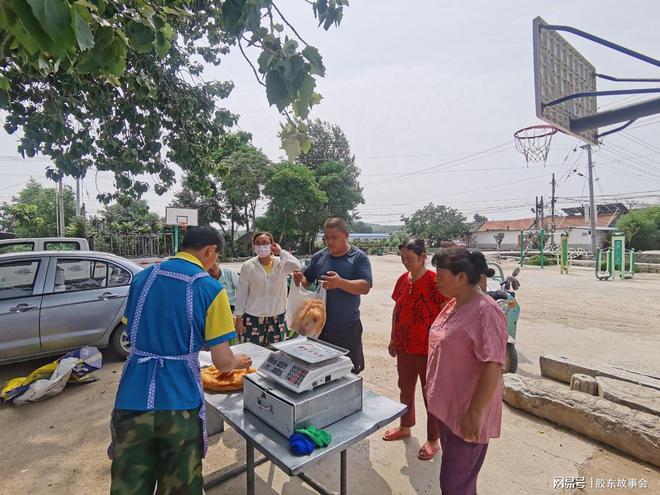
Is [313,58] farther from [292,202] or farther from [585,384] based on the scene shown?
[292,202]

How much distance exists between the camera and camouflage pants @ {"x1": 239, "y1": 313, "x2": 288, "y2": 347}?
3.62 meters

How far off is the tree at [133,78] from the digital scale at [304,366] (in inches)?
49.7

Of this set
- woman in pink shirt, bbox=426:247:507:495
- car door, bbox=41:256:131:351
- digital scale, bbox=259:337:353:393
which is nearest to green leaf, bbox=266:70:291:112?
woman in pink shirt, bbox=426:247:507:495

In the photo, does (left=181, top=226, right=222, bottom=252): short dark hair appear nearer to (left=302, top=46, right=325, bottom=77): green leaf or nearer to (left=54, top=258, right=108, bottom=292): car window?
(left=302, top=46, right=325, bottom=77): green leaf

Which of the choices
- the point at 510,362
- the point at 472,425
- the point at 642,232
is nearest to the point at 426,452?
the point at 472,425

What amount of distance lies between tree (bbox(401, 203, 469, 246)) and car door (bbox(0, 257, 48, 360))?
38.8m

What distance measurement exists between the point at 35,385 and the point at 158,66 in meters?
4.17

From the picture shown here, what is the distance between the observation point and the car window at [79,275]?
15.3 feet

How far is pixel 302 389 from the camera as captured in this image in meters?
1.75

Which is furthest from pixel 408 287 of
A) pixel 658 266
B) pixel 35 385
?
pixel 658 266

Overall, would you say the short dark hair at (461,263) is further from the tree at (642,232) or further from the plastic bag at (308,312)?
the tree at (642,232)

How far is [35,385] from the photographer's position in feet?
12.5

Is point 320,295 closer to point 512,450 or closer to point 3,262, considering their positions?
point 512,450

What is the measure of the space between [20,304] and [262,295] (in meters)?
3.02
